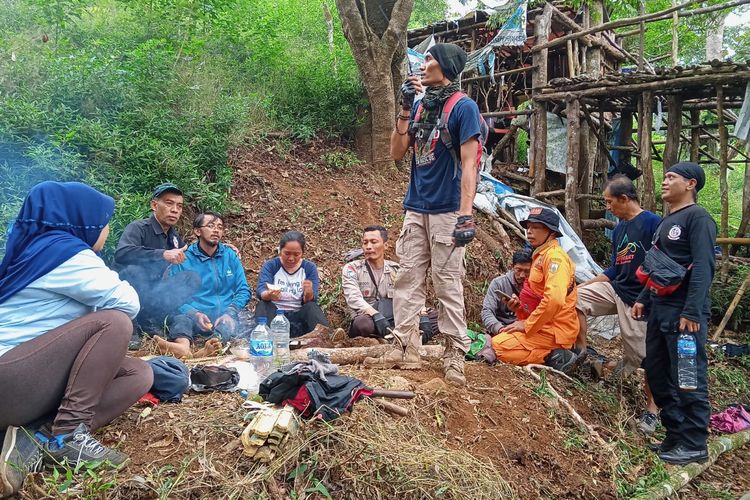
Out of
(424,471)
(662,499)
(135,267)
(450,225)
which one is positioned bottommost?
(662,499)

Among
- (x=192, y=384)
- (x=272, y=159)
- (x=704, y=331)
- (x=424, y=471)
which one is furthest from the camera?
(x=272, y=159)

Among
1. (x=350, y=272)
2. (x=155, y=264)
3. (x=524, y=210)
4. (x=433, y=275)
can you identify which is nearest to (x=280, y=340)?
(x=350, y=272)

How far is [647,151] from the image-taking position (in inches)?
340

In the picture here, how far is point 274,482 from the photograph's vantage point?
8.64 ft

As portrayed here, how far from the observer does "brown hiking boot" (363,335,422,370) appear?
14.2 ft

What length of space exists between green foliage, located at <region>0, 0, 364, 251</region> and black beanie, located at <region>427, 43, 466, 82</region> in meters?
3.83

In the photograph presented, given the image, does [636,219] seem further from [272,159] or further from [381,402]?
[272,159]

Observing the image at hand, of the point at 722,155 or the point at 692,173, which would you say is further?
the point at 722,155

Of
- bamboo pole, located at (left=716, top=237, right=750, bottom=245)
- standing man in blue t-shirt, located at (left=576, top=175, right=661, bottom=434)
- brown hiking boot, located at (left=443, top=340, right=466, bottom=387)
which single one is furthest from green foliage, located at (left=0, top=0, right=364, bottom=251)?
bamboo pole, located at (left=716, top=237, right=750, bottom=245)

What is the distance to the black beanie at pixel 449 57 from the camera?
4020mm

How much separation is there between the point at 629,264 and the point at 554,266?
2.23 ft

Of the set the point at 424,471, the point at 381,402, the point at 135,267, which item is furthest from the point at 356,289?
the point at 424,471

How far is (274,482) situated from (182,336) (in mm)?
2698

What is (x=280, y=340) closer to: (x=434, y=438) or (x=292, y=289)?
(x=292, y=289)
